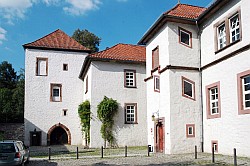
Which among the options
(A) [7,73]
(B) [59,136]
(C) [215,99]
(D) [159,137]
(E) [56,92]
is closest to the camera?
(C) [215,99]

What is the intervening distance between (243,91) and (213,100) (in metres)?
3.09

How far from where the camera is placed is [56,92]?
3191 centimetres

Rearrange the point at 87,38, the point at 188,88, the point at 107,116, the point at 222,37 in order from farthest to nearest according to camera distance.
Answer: the point at 87,38 → the point at 107,116 → the point at 188,88 → the point at 222,37

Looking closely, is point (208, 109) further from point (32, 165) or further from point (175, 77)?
point (32, 165)

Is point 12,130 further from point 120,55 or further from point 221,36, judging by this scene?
point 221,36

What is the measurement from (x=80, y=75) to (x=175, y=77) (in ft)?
50.8

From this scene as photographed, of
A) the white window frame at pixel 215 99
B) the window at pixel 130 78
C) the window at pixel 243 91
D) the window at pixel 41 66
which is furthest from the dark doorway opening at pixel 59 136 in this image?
the window at pixel 243 91

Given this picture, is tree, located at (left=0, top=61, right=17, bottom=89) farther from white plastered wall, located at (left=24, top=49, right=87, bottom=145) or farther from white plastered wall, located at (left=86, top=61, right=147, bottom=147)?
white plastered wall, located at (left=86, top=61, right=147, bottom=147)

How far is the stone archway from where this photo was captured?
31.4 meters

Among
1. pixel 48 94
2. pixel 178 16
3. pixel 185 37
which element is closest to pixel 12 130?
pixel 48 94

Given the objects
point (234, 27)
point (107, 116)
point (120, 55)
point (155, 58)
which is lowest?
point (107, 116)

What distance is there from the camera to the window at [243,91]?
14.4 metres

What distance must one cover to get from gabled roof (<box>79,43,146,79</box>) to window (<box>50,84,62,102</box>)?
12.7ft

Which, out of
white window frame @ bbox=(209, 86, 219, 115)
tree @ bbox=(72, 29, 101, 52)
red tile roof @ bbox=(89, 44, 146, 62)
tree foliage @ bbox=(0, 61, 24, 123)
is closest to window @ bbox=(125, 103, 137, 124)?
red tile roof @ bbox=(89, 44, 146, 62)
